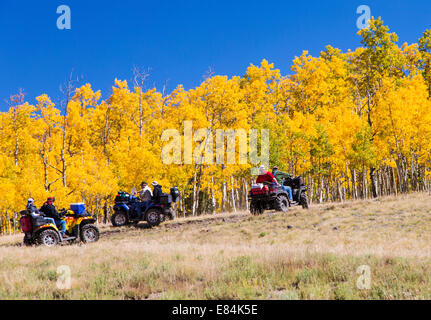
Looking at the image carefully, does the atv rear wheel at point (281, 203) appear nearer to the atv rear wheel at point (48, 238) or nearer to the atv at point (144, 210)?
the atv at point (144, 210)

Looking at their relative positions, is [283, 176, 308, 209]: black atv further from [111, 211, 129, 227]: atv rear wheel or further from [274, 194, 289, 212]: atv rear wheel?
[111, 211, 129, 227]: atv rear wheel

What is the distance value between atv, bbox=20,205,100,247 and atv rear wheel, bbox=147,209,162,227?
4.16m

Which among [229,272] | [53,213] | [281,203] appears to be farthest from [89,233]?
[229,272]

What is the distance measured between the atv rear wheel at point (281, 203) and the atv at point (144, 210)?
5062 millimetres

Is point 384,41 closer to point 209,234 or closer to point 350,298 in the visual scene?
point 209,234

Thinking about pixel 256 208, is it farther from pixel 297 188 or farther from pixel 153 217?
pixel 153 217

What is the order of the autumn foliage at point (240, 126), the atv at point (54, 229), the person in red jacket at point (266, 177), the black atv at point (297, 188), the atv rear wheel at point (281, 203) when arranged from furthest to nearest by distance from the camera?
the autumn foliage at point (240, 126), the black atv at point (297, 188), the atv rear wheel at point (281, 203), the person in red jacket at point (266, 177), the atv at point (54, 229)

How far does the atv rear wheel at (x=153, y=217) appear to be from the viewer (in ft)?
63.1

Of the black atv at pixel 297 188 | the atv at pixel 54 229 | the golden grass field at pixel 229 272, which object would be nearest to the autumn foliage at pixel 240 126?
the black atv at pixel 297 188

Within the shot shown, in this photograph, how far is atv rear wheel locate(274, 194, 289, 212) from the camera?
726 inches

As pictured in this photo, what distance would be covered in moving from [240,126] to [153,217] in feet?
47.4

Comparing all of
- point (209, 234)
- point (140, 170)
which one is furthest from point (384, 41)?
point (209, 234)

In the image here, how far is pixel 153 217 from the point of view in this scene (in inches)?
760
